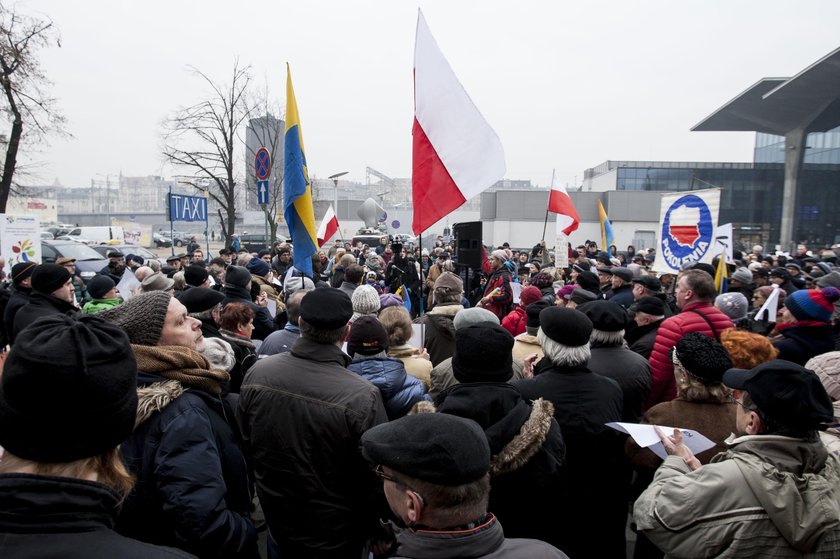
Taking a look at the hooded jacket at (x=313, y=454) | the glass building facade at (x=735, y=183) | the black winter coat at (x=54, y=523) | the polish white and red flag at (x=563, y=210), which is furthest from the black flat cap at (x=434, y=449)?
the glass building facade at (x=735, y=183)

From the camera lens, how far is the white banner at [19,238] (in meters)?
11.3

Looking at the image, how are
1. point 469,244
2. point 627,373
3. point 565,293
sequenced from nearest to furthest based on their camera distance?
point 627,373 < point 565,293 < point 469,244

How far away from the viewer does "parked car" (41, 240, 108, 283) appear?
1648 cm

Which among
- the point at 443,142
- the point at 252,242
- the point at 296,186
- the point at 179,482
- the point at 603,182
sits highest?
the point at 603,182

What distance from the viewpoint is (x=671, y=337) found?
427cm

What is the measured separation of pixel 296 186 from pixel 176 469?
4754mm

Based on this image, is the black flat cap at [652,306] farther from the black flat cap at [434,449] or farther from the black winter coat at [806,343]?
the black flat cap at [434,449]

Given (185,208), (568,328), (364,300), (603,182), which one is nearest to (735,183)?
(603,182)

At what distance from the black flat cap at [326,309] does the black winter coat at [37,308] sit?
3.71 meters

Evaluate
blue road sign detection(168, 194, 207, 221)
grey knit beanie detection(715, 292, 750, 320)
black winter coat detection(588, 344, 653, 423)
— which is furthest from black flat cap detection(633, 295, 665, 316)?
blue road sign detection(168, 194, 207, 221)

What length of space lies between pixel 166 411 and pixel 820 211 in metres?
54.0

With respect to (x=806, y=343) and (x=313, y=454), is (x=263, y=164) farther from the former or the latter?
(x=806, y=343)

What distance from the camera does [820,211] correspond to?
146ft

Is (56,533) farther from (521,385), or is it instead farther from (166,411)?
(521,385)
